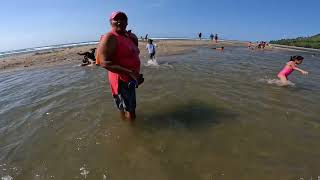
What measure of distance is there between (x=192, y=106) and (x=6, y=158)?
14.7 feet

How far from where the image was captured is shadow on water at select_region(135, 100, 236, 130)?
20.5 feet

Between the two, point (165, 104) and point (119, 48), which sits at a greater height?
point (119, 48)

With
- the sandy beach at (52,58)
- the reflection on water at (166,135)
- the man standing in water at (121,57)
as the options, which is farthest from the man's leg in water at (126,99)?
the sandy beach at (52,58)

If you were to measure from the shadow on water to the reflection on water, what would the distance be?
2cm

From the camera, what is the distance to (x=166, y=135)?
5.73m

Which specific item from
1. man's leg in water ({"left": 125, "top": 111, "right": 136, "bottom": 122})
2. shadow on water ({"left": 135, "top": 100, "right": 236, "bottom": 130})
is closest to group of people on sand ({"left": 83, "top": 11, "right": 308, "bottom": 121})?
man's leg in water ({"left": 125, "top": 111, "right": 136, "bottom": 122})

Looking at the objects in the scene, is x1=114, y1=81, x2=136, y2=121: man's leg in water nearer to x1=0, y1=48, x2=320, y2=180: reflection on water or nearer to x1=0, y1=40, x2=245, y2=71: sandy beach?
x1=0, y1=48, x2=320, y2=180: reflection on water

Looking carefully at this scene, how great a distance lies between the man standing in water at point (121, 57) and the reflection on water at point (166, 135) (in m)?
0.85

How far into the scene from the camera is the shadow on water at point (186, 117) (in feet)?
20.5

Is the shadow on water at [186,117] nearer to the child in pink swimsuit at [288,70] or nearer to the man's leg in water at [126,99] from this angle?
the man's leg in water at [126,99]

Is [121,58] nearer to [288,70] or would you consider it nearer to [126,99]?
[126,99]

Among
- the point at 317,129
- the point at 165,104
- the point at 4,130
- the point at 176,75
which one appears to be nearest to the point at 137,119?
the point at 165,104

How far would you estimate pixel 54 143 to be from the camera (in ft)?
18.4

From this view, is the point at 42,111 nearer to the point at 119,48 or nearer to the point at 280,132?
the point at 119,48
